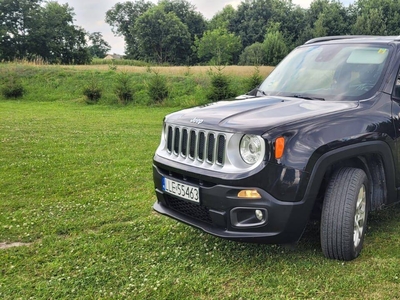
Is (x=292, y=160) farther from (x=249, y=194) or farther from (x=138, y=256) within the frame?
(x=138, y=256)

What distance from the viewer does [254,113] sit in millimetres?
3248

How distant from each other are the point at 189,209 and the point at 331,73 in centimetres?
201

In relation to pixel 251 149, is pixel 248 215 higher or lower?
lower

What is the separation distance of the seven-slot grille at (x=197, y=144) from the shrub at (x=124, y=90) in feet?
51.4

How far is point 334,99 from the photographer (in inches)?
144

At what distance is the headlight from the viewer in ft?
9.53

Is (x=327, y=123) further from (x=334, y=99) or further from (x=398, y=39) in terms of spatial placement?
(x=398, y=39)

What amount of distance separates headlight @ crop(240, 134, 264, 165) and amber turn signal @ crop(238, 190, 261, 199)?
0.70ft

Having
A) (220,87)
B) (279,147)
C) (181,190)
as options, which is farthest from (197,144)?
(220,87)

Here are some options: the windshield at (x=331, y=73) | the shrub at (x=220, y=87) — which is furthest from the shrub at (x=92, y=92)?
the windshield at (x=331, y=73)

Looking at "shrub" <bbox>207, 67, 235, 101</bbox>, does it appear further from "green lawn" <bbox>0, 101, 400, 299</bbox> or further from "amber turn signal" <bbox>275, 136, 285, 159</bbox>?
"amber turn signal" <bbox>275, 136, 285, 159</bbox>

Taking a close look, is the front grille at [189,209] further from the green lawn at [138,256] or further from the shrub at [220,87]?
the shrub at [220,87]

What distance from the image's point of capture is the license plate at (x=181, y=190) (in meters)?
3.16

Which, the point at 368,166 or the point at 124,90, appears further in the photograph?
the point at 124,90
